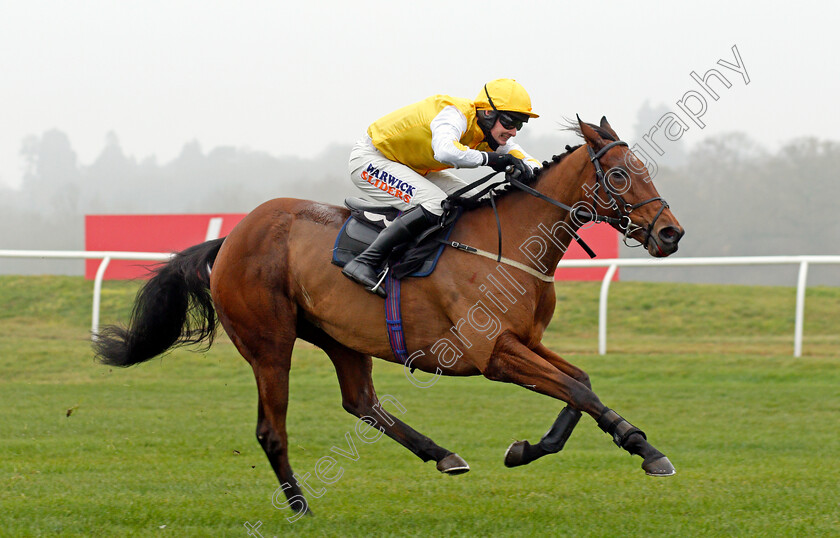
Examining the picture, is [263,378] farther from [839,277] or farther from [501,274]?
[839,277]

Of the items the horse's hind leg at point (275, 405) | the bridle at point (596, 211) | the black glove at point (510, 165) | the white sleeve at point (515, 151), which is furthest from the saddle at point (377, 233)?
the horse's hind leg at point (275, 405)

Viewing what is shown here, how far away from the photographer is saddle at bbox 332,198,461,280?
4.72m

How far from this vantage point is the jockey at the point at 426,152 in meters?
4.64

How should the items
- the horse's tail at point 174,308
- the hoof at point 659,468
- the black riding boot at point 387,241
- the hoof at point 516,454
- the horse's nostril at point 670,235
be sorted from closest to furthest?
1. the hoof at point 659,468
2. the horse's nostril at point 670,235
3. the hoof at point 516,454
4. the black riding boot at point 387,241
5. the horse's tail at point 174,308

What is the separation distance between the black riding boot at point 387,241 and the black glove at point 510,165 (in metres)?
0.41

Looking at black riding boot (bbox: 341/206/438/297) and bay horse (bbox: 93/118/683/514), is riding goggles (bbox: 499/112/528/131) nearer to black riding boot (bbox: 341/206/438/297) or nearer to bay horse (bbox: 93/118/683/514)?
bay horse (bbox: 93/118/683/514)

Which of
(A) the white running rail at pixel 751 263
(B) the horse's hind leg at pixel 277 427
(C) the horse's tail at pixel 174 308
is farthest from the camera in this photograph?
(A) the white running rail at pixel 751 263

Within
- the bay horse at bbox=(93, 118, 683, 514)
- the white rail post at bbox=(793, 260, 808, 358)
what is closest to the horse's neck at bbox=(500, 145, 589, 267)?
the bay horse at bbox=(93, 118, 683, 514)

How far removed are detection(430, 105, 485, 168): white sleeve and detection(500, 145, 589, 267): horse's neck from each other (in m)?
0.37

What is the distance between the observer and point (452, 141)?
453 cm

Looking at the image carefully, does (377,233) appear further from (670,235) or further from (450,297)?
(670,235)

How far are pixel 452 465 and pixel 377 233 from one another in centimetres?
129

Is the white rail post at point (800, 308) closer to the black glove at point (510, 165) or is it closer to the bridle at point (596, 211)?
the bridle at point (596, 211)

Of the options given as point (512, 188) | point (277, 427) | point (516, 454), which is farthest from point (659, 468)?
point (277, 427)
